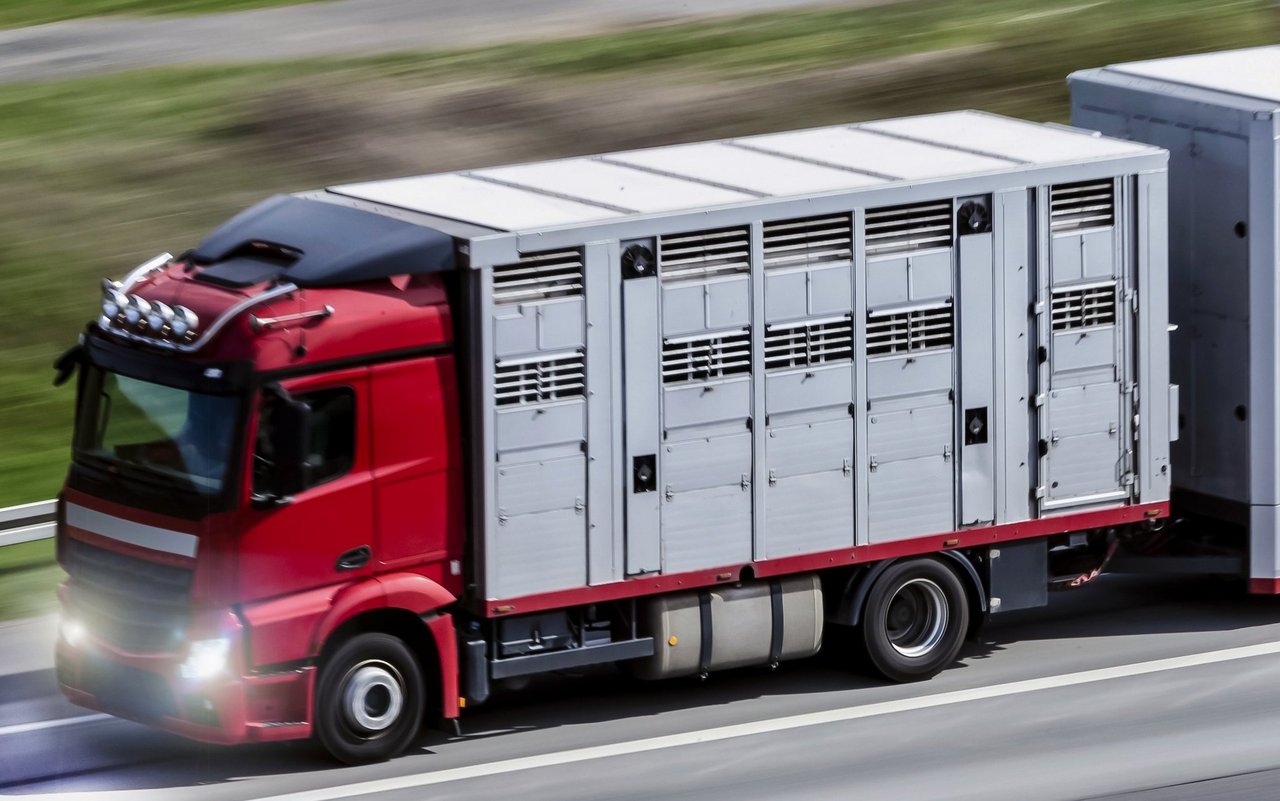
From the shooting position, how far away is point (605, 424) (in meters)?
13.0

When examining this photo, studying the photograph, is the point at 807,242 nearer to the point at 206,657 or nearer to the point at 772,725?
the point at 772,725

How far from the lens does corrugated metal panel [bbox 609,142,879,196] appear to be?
44.4 ft

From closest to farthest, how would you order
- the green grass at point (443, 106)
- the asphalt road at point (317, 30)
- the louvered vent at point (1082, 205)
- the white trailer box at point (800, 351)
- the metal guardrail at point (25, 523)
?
the white trailer box at point (800, 351)
the louvered vent at point (1082, 205)
the metal guardrail at point (25, 523)
the green grass at point (443, 106)
the asphalt road at point (317, 30)

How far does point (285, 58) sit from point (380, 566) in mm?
17946

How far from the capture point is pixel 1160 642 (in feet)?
49.4

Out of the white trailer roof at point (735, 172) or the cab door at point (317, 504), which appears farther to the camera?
the white trailer roof at point (735, 172)

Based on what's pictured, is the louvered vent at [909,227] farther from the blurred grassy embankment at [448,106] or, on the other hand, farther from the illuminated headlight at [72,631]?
the blurred grassy embankment at [448,106]

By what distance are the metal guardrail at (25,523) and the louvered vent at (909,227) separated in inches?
255

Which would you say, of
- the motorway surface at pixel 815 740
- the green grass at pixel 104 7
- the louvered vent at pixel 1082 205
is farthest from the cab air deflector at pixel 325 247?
the green grass at pixel 104 7

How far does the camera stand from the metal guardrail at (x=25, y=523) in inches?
632

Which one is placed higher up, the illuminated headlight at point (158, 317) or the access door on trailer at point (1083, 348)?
the illuminated headlight at point (158, 317)

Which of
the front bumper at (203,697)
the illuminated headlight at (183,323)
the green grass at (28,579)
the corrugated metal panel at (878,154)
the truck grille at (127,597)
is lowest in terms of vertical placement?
the green grass at (28,579)

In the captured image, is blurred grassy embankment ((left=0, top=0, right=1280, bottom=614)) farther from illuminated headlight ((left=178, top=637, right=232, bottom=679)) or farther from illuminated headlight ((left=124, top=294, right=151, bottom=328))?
illuminated headlight ((left=178, top=637, right=232, bottom=679))

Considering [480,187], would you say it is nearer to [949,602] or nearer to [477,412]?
[477,412]
